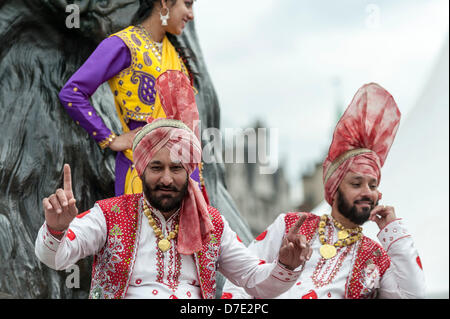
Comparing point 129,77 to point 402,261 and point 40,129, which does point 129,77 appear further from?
point 402,261

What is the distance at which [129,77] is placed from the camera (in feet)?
10.6

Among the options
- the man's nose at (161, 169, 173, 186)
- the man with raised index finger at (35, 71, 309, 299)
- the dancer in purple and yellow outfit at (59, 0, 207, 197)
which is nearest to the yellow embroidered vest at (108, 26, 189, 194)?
the dancer in purple and yellow outfit at (59, 0, 207, 197)

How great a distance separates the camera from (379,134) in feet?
9.83

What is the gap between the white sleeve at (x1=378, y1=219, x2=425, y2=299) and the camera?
2.81m

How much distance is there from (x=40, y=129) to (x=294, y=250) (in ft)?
6.09

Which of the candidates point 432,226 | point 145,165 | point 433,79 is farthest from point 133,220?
point 433,79

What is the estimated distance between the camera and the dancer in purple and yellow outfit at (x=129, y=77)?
3.17m

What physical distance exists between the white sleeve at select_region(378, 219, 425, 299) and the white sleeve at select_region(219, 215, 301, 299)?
0.43 meters

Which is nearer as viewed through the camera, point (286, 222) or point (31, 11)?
point (286, 222)

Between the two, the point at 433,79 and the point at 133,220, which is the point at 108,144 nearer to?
the point at 133,220

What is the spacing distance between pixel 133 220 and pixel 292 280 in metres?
0.61

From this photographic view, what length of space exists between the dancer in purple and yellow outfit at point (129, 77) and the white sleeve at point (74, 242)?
0.55 m

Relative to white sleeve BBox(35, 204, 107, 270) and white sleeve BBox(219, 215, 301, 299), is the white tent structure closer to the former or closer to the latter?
white sleeve BBox(219, 215, 301, 299)

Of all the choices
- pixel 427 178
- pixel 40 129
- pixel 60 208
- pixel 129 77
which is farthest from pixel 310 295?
pixel 427 178
